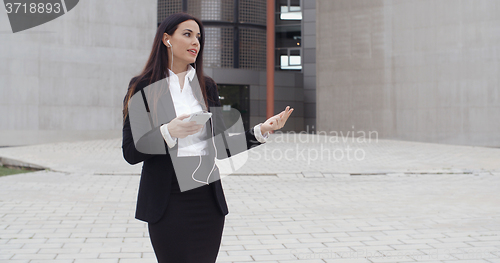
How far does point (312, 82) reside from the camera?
99.4ft

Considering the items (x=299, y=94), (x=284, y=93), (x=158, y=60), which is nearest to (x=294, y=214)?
(x=158, y=60)

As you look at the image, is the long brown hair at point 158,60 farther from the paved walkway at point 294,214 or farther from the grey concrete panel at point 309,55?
the grey concrete panel at point 309,55

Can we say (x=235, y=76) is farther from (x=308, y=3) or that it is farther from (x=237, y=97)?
(x=308, y=3)

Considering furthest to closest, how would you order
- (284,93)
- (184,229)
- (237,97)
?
(284,93) → (237,97) → (184,229)

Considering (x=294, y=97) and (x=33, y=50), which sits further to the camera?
(x=294, y=97)

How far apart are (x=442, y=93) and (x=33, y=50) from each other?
55.7ft

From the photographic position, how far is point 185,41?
2168 mm

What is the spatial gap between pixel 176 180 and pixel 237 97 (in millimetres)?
26338

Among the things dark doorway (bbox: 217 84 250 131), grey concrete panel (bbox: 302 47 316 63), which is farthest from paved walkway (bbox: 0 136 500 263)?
grey concrete panel (bbox: 302 47 316 63)

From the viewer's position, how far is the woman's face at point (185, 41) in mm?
2170

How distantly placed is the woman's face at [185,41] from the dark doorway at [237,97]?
2542 centimetres

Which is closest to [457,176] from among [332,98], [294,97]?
[332,98]

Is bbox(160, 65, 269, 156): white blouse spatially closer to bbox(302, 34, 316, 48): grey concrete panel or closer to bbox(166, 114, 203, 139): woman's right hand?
bbox(166, 114, 203, 139): woman's right hand

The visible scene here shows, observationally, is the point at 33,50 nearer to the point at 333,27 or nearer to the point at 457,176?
the point at 333,27
